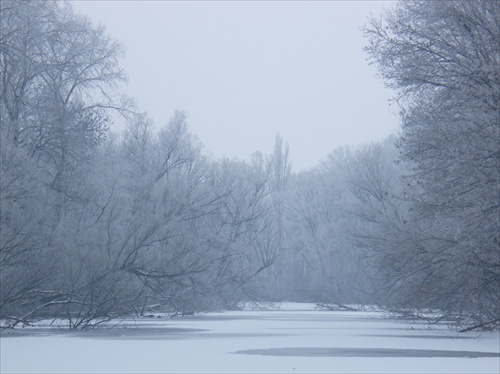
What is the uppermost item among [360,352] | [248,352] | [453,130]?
[453,130]

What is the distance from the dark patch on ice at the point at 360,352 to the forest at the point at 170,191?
172 inches

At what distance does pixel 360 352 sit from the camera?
555 inches

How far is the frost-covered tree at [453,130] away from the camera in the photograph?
17391 mm

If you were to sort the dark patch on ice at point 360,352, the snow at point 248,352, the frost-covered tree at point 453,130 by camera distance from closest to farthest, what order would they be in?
the snow at point 248,352
the dark patch on ice at point 360,352
the frost-covered tree at point 453,130

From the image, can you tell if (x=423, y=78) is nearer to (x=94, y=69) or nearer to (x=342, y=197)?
(x=94, y=69)

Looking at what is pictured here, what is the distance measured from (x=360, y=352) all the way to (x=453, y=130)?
6056 millimetres

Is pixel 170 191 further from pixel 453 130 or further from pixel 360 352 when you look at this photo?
pixel 360 352

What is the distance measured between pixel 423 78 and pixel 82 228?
37.4ft

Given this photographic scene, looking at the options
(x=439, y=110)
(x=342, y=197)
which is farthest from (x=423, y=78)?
(x=342, y=197)

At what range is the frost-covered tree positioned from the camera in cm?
1739

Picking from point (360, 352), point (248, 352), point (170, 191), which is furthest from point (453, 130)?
point (170, 191)

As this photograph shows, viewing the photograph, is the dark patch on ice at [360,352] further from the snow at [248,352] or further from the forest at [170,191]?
the forest at [170,191]

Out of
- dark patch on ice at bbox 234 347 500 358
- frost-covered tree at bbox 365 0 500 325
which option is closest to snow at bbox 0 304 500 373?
dark patch on ice at bbox 234 347 500 358

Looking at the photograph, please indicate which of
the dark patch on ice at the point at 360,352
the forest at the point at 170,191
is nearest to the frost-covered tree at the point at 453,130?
the forest at the point at 170,191
